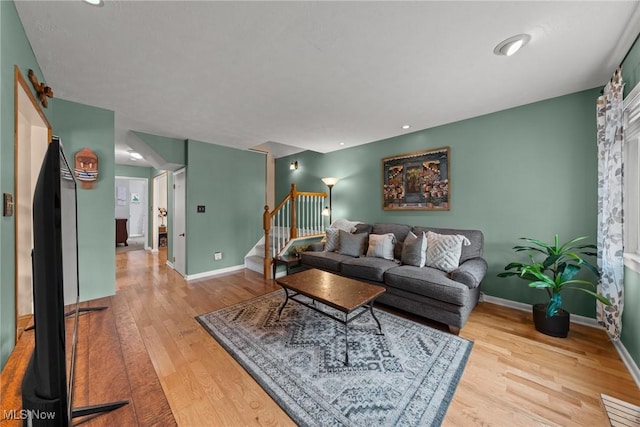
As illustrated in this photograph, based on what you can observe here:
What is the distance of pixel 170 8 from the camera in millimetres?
1429

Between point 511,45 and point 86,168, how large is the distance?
4352 mm

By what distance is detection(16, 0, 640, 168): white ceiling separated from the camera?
1.46 meters

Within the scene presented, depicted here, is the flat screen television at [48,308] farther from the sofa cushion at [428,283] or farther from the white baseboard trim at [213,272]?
the white baseboard trim at [213,272]

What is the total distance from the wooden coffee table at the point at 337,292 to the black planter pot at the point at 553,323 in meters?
1.59

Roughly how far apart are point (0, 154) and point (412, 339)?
3083mm

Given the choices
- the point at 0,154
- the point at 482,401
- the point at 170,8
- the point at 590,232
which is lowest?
the point at 482,401

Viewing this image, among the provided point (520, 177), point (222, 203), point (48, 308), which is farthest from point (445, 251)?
point (222, 203)

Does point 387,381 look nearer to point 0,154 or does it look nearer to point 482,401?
point 482,401

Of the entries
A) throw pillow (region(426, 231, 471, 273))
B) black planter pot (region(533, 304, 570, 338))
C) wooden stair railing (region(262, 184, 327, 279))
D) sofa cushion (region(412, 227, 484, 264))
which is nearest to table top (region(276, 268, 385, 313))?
throw pillow (region(426, 231, 471, 273))

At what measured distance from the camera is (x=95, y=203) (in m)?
2.93

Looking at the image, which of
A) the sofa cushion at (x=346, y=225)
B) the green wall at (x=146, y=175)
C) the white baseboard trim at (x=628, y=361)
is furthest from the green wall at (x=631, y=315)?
the green wall at (x=146, y=175)

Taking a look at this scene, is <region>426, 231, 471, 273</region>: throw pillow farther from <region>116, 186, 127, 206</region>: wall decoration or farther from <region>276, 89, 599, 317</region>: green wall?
<region>116, 186, 127, 206</region>: wall decoration

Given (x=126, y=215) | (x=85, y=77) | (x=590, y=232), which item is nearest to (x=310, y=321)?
(x=590, y=232)

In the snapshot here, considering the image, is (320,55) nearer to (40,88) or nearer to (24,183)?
(40,88)
